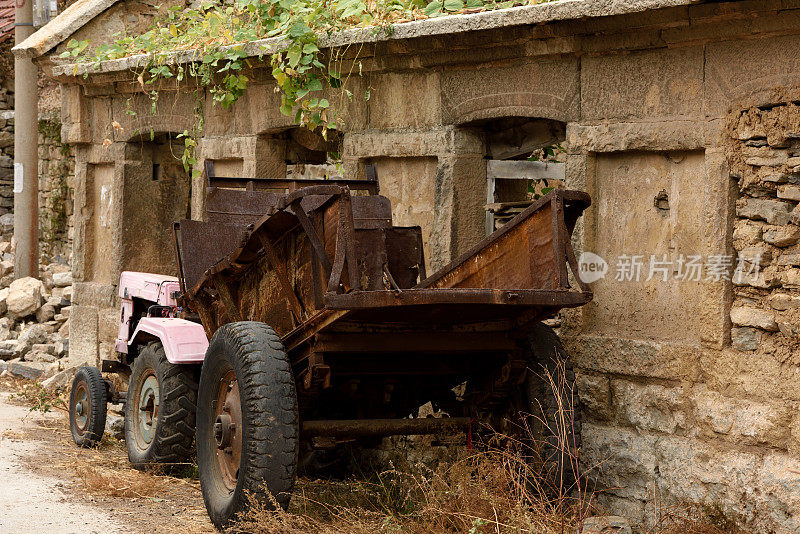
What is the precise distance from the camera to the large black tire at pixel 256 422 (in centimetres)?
508

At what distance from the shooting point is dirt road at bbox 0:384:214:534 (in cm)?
585

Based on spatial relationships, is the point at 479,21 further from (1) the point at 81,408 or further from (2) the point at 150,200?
(2) the point at 150,200

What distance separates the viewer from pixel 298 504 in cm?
606

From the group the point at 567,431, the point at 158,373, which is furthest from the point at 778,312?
the point at 158,373

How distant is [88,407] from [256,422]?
135 inches

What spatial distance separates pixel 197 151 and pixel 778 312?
18.7 feet

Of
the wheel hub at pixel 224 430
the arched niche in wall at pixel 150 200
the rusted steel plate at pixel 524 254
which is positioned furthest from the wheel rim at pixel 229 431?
the arched niche in wall at pixel 150 200

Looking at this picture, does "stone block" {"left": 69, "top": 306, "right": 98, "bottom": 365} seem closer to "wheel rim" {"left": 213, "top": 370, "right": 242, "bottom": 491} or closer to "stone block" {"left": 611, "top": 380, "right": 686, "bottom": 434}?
"wheel rim" {"left": 213, "top": 370, "right": 242, "bottom": 491}

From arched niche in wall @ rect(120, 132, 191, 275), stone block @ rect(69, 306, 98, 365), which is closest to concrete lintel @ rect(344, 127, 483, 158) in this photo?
arched niche in wall @ rect(120, 132, 191, 275)

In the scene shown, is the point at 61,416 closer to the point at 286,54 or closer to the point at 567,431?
the point at 286,54

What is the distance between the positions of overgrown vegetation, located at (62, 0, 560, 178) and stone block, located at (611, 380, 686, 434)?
248 centimetres

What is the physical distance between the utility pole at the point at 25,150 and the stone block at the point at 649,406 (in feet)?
30.3

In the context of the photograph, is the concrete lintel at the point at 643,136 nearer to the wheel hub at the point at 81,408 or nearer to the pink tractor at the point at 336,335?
the pink tractor at the point at 336,335

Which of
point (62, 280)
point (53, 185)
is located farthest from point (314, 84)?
point (53, 185)
